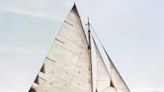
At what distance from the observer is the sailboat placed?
233 feet

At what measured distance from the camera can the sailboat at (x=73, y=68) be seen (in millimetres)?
71000

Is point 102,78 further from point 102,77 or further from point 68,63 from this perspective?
point 68,63

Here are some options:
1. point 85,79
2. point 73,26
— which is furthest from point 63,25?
point 85,79

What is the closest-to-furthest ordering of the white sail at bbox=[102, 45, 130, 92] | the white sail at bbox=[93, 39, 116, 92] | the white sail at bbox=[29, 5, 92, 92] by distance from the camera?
the white sail at bbox=[29, 5, 92, 92] < the white sail at bbox=[102, 45, 130, 92] < the white sail at bbox=[93, 39, 116, 92]

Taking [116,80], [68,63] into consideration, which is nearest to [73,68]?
[68,63]

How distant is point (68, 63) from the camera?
72188 millimetres

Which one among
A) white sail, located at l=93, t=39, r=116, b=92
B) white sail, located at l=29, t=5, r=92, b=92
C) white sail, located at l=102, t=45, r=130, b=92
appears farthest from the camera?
white sail, located at l=93, t=39, r=116, b=92

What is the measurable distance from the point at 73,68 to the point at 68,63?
75 centimetres

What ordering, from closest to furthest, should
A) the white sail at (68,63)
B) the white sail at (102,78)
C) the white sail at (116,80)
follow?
the white sail at (68,63), the white sail at (116,80), the white sail at (102,78)

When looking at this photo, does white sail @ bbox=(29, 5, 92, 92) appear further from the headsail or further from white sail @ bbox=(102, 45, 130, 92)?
white sail @ bbox=(102, 45, 130, 92)

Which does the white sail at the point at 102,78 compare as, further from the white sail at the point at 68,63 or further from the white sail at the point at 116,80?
the white sail at the point at 68,63

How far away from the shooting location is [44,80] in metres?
70.8

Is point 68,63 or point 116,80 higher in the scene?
point 68,63

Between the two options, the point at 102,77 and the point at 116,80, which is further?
the point at 102,77
